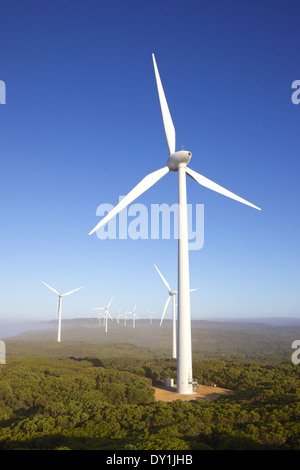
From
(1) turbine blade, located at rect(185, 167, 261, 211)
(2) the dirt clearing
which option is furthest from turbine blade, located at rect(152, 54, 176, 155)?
(2) the dirt clearing

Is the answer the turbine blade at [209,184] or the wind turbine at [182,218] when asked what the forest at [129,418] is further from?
the turbine blade at [209,184]

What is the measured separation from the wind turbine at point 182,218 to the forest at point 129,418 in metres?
5.66

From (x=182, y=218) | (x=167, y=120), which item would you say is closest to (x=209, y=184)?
(x=182, y=218)

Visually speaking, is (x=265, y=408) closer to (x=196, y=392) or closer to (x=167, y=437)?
(x=167, y=437)

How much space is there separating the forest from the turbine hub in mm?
29266

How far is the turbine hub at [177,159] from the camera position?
4550 cm

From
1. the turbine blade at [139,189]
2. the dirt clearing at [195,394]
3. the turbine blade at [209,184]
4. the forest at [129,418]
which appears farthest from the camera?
the turbine blade at [209,184]

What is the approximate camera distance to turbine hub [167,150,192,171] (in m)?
45.5

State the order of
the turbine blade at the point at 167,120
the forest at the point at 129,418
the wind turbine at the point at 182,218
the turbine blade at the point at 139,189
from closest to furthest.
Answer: the forest at the point at 129,418
the turbine blade at the point at 139,189
the wind turbine at the point at 182,218
the turbine blade at the point at 167,120

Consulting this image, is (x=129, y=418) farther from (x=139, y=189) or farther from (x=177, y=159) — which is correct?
(x=177, y=159)

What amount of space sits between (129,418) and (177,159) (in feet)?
104

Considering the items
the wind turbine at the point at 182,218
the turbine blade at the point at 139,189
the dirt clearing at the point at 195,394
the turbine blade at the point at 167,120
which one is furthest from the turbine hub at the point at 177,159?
the dirt clearing at the point at 195,394
